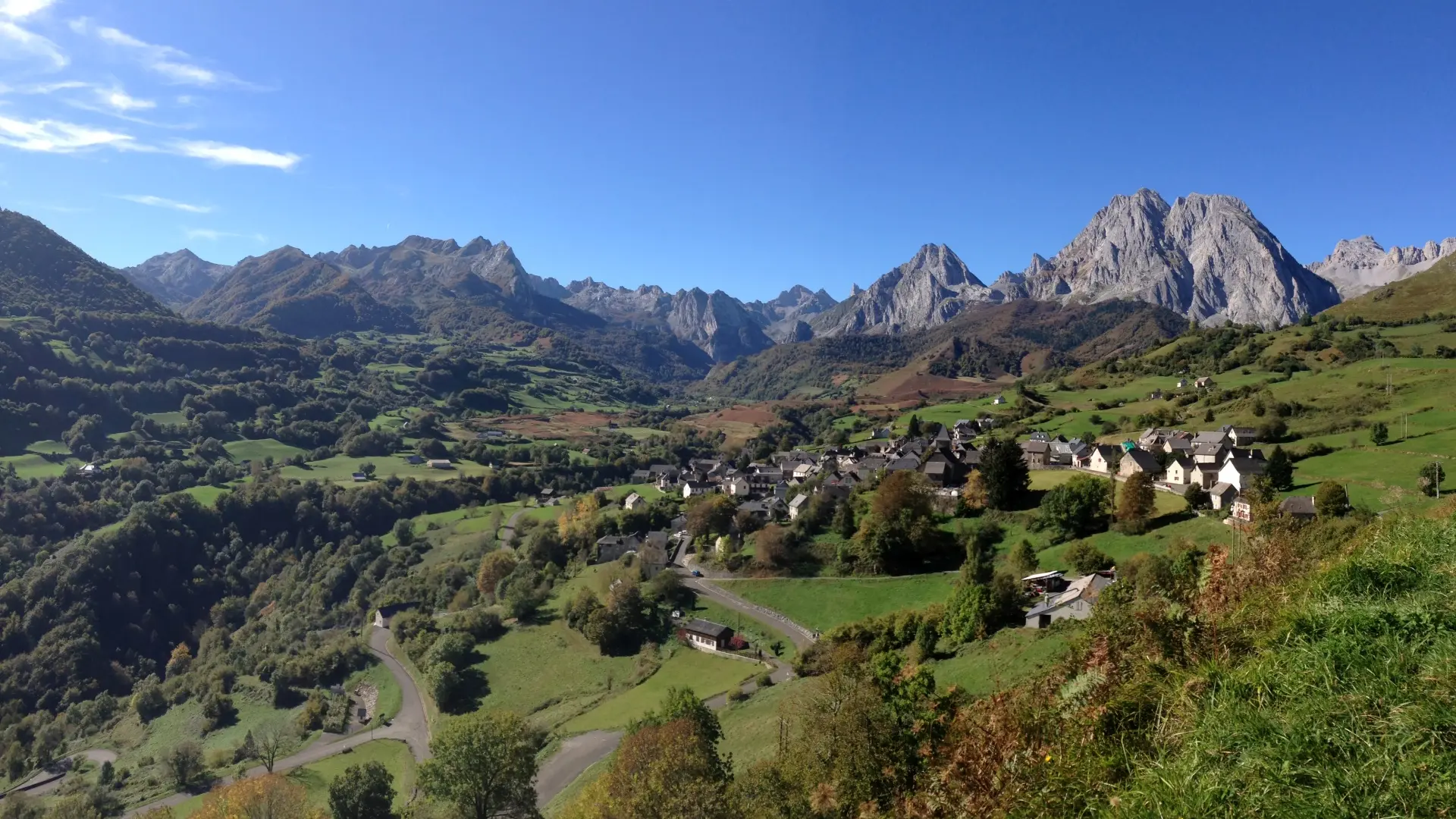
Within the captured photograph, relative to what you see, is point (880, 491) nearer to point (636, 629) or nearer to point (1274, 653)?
point (636, 629)

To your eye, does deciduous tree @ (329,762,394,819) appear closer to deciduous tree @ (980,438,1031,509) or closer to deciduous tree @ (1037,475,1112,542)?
deciduous tree @ (1037,475,1112,542)

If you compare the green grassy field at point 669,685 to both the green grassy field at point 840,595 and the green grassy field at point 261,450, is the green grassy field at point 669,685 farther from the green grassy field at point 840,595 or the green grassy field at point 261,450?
the green grassy field at point 261,450

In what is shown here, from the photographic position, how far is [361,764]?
39.7m

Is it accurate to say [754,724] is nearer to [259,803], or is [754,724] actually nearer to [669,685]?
[669,685]

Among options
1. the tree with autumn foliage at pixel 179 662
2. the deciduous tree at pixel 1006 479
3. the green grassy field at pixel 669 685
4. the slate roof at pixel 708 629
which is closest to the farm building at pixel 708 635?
the slate roof at pixel 708 629

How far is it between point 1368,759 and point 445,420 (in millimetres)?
171413

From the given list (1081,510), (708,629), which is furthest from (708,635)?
(1081,510)

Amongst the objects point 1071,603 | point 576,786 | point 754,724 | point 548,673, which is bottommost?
point 548,673

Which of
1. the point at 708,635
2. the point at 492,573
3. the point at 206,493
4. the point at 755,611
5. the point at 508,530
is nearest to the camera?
the point at 708,635

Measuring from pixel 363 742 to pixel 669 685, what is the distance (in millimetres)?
20565

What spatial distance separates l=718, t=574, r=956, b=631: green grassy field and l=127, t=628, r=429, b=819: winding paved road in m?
22.4

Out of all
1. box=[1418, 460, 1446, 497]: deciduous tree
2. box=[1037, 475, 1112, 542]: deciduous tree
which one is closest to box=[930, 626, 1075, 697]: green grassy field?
box=[1037, 475, 1112, 542]: deciduous tree

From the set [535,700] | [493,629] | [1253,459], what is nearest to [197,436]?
[493,629]

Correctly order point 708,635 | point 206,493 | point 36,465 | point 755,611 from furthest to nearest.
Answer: point 206,493 < point 36,465 < point 755,611 < point 708,635
